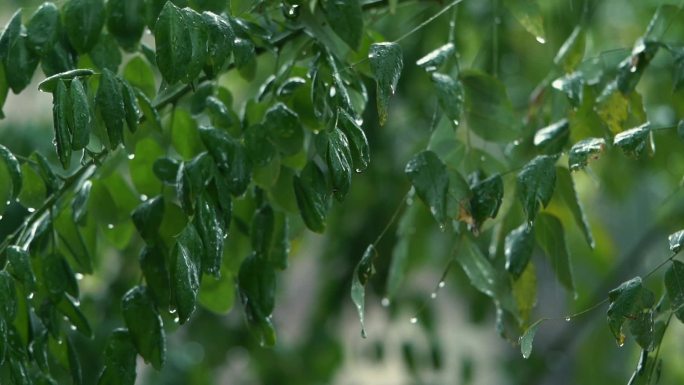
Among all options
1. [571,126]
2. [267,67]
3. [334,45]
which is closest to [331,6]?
[334,45]

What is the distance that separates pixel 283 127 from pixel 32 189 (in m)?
0.16

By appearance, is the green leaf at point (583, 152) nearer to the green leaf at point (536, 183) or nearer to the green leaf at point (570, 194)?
the green leaf at point (536, 183)

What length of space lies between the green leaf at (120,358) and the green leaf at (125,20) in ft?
0.63

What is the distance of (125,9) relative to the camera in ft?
2.55

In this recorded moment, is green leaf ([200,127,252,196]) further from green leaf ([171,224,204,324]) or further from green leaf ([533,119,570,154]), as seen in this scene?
green leaf ([533,119,570,154])

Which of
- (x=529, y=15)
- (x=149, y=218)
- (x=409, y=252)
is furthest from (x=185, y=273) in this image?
(x=409, y=252)

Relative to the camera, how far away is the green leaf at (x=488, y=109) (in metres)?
0.84

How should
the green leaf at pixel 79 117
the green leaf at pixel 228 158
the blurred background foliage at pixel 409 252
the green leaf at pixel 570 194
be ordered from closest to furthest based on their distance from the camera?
the green leaf at pixel 79 117
the green leaf at pixel 228 158
the green leaf at pixel 570 194
the blurred background foliage at pixel 409 252

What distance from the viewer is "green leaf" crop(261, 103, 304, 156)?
72cm

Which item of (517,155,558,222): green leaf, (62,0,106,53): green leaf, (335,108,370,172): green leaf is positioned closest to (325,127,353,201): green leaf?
(335,108,370,172): green leaf

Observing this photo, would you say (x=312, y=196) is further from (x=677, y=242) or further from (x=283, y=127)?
(x=677, y=242)

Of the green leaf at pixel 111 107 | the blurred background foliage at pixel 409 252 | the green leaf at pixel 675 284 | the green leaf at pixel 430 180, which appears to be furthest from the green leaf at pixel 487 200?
the blurred background foliage at pixel 409 252

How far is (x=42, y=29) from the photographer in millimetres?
747

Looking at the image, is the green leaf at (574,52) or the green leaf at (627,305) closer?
the green leaf at (627,305)
